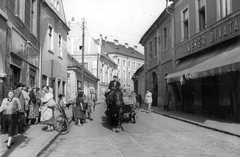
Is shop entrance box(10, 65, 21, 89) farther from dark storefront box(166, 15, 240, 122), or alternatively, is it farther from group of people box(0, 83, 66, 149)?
dark storefront box(166, 15, 240, 122)

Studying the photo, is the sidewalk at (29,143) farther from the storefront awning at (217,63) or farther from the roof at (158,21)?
the roof at (158,21)

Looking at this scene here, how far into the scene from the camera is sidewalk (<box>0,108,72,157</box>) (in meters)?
6.12

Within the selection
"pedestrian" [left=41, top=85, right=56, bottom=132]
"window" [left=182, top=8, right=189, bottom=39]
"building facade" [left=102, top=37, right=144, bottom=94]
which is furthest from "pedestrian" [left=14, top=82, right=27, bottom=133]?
"building facade" [left=102, top=37, right=144, bottom=94]

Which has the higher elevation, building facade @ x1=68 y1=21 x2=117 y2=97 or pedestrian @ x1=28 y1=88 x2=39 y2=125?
building facade @ x1=68 y1=21 x2=117 y2=97

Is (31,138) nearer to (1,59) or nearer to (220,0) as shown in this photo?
(1,59)

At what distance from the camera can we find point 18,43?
11.7 meters

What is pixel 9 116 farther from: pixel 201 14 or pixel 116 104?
pixel 201 14

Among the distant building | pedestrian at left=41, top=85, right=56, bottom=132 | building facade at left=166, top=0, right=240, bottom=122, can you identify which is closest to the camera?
pedestrian at left=41, top=85, right=56, bottom=132

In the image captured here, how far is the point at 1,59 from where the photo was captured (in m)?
9.47

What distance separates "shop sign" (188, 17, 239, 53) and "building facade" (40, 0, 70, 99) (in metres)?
8.47

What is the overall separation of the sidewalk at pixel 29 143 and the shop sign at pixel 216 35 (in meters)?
8.83

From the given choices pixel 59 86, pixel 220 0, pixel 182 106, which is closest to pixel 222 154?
pixel 220 0

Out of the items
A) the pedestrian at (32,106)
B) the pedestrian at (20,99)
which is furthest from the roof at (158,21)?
the pedestrian at (20,99)

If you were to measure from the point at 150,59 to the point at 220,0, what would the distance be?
15.1m
